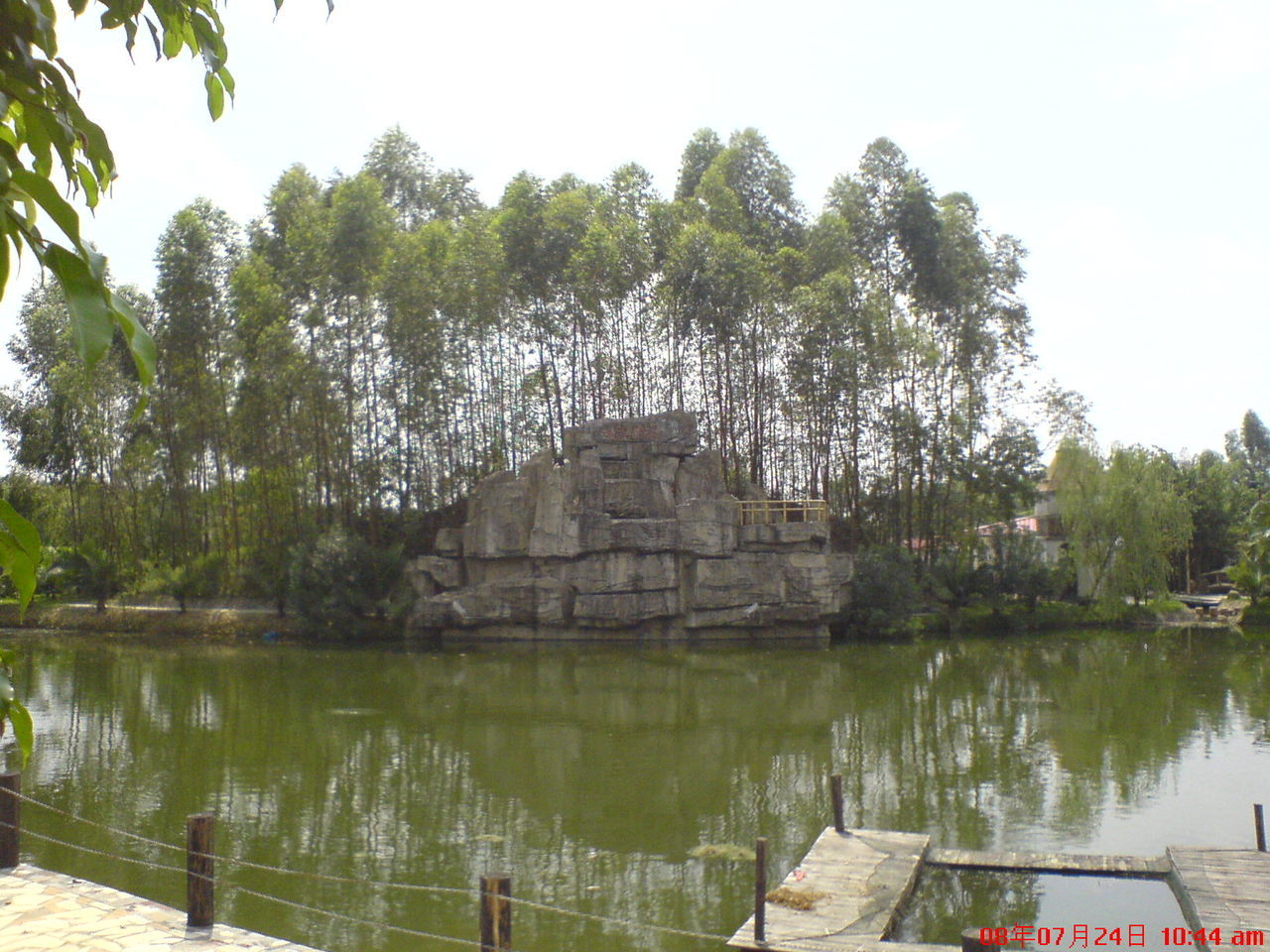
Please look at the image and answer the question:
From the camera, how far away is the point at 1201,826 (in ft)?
31.3

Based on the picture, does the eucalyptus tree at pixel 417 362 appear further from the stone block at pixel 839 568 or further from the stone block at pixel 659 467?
the stone block at pixel 839 568

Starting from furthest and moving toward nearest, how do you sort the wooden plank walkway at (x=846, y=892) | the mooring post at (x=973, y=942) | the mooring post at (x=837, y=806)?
the mooring post at (x=837, y=806), the wooden plank walkway at (x=846, y=892), the mooring post at (x=973, y=942)

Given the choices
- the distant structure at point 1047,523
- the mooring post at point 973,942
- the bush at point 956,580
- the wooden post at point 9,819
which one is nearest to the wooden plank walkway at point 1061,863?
the mooring post at point 973,942

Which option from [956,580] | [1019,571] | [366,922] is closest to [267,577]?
[956,580]

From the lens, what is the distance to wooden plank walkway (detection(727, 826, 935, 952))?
655cm

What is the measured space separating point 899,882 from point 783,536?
17.7m

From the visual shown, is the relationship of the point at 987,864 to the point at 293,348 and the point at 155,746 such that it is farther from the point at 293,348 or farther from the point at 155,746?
the point at 293,348

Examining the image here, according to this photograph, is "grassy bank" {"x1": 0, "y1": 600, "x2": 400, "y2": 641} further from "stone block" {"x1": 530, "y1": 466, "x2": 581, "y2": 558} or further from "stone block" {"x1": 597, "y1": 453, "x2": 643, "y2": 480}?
"stone block" {"x1": 597, "y1": 453, "x2": 643, "y2": 480}

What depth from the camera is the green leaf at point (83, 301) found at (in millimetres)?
1293

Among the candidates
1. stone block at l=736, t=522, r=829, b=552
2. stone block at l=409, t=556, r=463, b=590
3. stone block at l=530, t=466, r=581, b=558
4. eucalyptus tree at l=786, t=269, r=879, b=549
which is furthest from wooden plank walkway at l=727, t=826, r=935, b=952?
eucalyptus tree at l=786, t=269, r=879, b=549

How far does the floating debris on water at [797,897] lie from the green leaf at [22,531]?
6.50m

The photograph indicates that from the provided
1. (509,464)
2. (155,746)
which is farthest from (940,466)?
(155,746)
